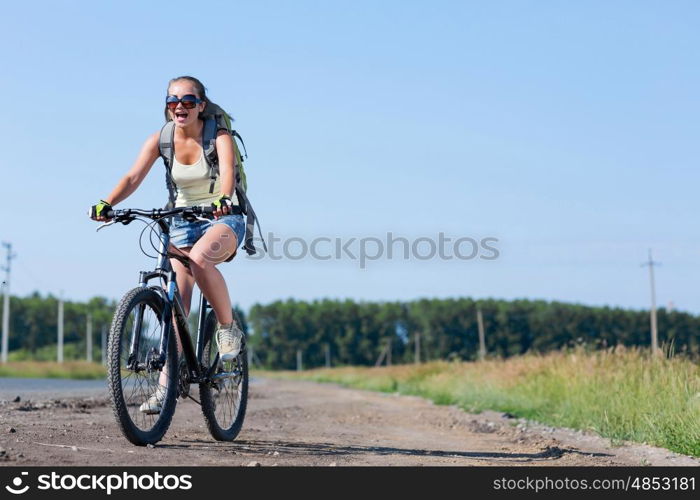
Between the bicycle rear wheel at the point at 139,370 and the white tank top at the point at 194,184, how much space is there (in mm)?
722

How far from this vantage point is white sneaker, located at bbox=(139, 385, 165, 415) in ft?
17.8

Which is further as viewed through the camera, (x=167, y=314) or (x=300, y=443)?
(x=300, y=443)

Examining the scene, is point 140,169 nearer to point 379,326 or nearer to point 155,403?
point 155,403

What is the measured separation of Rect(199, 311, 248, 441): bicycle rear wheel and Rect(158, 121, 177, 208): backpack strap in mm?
944

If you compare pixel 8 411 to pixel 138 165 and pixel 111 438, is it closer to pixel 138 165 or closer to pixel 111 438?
pixel 111 438

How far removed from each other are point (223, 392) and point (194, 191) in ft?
5.76

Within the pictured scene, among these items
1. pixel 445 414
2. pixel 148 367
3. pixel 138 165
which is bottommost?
pixel 445 414

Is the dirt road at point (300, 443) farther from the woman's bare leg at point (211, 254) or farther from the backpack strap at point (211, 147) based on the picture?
the backpack strap at point (211, 147)

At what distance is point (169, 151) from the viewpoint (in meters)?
5.78

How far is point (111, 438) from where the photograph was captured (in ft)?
18.7

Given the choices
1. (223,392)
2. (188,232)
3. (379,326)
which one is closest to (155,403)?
(188,232)
